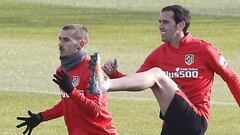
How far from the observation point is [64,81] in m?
9.67

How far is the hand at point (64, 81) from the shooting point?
31.6 feet

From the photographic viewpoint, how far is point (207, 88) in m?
11.3

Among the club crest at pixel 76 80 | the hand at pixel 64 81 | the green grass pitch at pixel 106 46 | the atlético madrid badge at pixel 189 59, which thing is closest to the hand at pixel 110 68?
the club crest at pixel 76 80

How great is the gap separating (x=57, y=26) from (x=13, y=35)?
10.4 feet

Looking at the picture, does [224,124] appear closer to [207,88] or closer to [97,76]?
[207,88]

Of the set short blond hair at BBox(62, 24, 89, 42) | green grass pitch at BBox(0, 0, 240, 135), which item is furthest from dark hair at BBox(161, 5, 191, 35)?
green grass pitch at BBox(0, 0, 240, 135)

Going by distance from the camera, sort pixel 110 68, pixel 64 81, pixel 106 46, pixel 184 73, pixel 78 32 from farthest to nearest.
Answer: pixel 106 46 → pixel 184 73 → pixel 110 68 → pixel 78 32 → pixel 64 81

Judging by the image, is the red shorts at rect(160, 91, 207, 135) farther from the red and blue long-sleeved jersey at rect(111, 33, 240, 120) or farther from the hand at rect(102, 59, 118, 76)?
the hand at rect(102, 59, 118, 76)

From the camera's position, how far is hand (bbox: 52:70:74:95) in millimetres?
9633

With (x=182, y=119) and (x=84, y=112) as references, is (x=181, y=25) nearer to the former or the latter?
(x=182, y=119)

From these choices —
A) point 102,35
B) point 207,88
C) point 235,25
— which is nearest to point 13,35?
point 102,35

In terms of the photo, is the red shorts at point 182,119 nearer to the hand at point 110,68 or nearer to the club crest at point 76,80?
the hand at point 110,68

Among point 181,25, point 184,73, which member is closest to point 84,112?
point 184,73

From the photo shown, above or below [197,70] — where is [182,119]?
below
